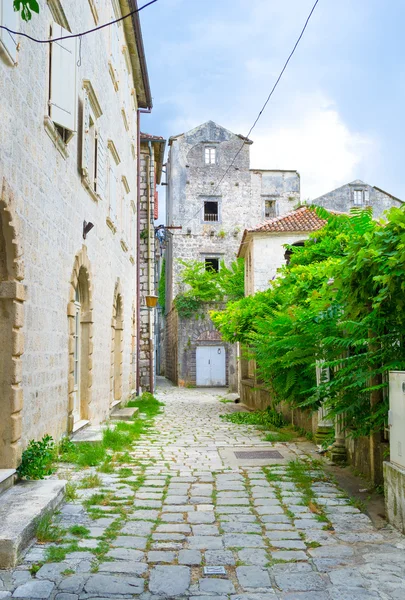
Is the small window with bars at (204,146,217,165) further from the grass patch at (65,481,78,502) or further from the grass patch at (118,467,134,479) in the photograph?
the grass patch at (65,481,78,502)

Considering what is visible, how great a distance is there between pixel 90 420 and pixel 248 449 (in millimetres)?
2710

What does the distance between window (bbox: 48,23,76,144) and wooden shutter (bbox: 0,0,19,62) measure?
4.78 feet

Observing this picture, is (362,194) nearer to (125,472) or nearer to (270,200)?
(270,200)

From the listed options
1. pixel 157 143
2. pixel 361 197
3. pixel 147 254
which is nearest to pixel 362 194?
pixel 361 197

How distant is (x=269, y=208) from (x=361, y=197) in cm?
524

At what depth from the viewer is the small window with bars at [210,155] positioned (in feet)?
98.0

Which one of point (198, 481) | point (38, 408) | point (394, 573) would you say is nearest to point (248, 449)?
point (198, 481)

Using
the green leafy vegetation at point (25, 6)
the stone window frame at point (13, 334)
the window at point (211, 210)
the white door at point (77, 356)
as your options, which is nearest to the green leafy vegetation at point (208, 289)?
the window at point (211, 210)

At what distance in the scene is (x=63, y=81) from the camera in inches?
281

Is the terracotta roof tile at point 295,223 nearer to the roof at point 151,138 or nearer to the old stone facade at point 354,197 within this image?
the roof at point 151,138

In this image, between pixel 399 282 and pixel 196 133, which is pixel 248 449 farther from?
pixel 196 133

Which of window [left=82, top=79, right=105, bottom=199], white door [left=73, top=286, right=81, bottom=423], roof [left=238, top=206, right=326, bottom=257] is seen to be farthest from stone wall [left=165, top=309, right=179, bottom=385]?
white door [left=73, top=286, right=81, bottom=423]

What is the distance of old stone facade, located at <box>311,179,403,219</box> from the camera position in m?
31.9

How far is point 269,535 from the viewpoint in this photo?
4.43 metres
